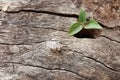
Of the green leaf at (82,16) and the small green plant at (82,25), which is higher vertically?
the green leaf at (82,16)

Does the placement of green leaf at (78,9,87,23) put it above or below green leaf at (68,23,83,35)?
above

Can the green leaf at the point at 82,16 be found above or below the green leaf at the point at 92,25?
above

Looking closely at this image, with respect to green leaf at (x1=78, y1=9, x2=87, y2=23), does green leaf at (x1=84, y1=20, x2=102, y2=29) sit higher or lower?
lower

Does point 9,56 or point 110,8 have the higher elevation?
point 110,8

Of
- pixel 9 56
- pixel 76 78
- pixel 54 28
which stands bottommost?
pixel 76 78

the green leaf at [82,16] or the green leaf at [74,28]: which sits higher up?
the green leaf at [82,16]

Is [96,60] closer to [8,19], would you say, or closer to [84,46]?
[84,46]

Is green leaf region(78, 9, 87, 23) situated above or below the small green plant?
above

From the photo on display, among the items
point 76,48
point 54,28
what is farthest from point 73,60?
point 54,28
